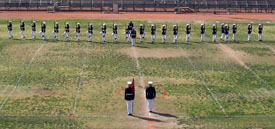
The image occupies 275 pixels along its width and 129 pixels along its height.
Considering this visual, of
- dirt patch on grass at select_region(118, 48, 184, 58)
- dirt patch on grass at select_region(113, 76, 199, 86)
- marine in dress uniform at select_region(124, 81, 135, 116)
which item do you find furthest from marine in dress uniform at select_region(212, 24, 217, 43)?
marine in dress uniform at select_region(124, 81, 135, 116)

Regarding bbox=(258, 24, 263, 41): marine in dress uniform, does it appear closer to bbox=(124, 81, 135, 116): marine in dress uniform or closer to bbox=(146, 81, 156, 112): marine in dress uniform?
bbox=(146, 81, 156, 112): marine in dress uniform

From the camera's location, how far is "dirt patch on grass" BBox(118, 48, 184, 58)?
34.6 metres

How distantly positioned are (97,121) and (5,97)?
20.1ft

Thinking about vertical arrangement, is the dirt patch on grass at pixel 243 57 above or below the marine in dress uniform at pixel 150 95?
above

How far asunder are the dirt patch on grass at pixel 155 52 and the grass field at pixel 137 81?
0.25 feet

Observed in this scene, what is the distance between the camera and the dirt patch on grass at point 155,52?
113 feet

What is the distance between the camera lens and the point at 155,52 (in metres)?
35.8

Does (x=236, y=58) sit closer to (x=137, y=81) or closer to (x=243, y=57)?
(x=243, y=57)

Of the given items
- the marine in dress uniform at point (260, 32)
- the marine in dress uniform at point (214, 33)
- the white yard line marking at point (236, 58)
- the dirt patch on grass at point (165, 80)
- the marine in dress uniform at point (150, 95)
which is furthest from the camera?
the marine in dress uniform at point (260, 32)

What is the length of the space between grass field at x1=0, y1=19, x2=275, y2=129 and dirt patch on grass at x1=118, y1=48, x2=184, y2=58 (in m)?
0.08

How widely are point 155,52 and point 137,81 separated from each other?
8.44 m

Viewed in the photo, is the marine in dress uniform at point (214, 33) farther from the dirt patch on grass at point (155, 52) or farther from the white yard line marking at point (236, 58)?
the dirt patch on grass at point (155, 52)

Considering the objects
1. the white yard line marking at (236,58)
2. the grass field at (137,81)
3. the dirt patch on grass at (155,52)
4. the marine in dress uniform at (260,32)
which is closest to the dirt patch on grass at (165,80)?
the grass field at (137,81)

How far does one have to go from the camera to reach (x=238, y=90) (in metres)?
26.1
